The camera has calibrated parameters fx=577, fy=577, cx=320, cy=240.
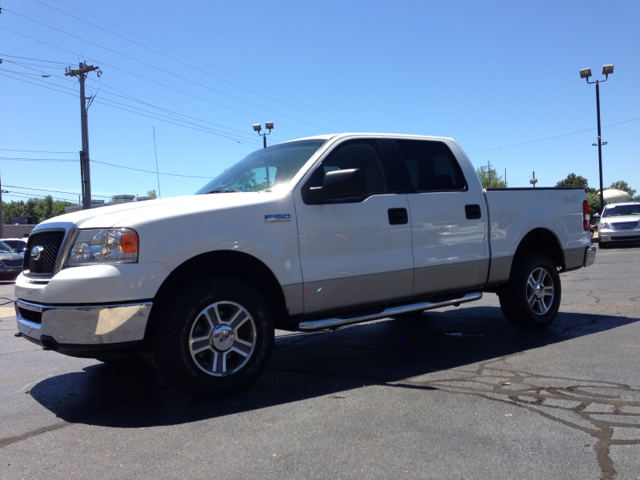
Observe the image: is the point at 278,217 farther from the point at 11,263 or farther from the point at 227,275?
the point at 11,263

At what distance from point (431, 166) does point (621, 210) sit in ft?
66.6

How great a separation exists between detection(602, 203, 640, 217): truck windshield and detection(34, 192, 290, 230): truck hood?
21911 millimetres

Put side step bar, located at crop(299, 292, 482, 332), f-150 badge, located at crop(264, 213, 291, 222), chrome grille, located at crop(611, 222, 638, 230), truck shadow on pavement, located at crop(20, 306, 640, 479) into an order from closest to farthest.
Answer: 1. truck shadow on pavement, located at crop(20, 306, 640, 479)
2. f-150 badge, located at crop(264, 213, 291, 222)
3. side step bar, located at crop(299, 292, 482, 332)
4. chrome grille, located at crop(611, 222, 638, 230)

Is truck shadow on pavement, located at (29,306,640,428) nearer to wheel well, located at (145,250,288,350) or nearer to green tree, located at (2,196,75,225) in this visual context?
wheel well, located at (145,250,288,350)

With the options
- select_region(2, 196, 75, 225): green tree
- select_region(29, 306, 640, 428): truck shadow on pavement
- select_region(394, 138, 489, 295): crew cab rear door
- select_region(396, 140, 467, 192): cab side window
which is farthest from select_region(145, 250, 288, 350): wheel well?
select_region(2, 196, 75, 225): green tree

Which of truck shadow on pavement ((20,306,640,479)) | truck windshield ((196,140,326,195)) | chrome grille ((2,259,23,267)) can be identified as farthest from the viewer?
chrome grille ((2,259,23,267))

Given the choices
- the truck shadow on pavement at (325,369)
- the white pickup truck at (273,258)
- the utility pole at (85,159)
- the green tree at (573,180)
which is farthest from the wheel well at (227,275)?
the green tree at (573,180)

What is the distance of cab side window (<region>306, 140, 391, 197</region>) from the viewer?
5098mm

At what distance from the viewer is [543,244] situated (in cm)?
695

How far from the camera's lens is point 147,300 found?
12.7 ft

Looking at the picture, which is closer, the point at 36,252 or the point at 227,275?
the point at 36,252

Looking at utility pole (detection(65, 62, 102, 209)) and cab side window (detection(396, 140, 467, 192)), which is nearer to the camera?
cab side window (detection(396, 140, 467, 192))

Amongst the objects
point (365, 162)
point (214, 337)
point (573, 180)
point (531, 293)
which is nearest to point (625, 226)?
point (531, 293)

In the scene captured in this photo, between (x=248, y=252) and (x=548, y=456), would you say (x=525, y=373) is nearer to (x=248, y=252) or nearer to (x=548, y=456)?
(x=548, y=456)
